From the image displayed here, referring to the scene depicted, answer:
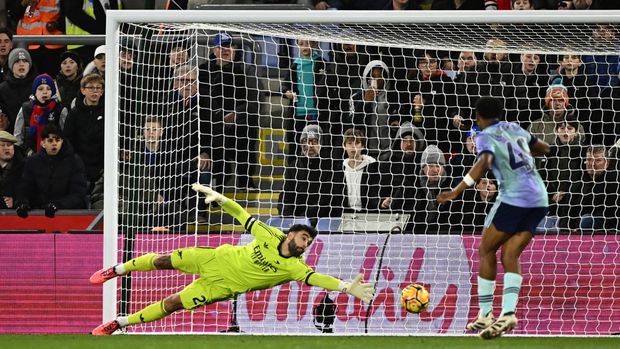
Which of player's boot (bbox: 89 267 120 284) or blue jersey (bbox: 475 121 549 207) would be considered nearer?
blue jersey (bbox: 475 121 549 207)

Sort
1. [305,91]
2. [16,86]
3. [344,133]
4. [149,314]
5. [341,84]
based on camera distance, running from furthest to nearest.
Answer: [16,86], [341,84], [305,91], [344,133], [149,314]

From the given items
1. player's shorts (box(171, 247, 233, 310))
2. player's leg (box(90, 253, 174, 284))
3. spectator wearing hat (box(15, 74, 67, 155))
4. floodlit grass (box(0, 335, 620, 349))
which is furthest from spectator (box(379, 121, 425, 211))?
spectator wearing hat (box(15, 74, 67, 155))

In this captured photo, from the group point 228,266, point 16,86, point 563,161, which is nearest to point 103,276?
point 228,266

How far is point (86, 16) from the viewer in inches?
723

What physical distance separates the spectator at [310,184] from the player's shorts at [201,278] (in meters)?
1.54

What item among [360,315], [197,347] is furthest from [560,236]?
[197,347]

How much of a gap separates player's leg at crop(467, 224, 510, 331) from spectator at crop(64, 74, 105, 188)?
5967 millimetres

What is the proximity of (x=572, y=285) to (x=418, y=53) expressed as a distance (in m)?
3.47

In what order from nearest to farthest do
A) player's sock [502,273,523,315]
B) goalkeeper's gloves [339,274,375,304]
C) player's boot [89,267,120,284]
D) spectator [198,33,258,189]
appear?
1. player's sock [502,273,523,315]
2. goalkeeper's gloves [339,274,375,304]
3. player's boot [89,267,120,284]
4. spectator [198,33,258,189]

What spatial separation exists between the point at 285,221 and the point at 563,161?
320cm

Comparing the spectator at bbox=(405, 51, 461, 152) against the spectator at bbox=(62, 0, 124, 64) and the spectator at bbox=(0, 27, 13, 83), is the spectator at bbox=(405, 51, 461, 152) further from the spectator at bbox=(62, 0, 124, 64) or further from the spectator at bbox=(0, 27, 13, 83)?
the spectator at bbox=(0, 27, 13, 83)

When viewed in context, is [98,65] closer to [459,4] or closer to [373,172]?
[373,172]

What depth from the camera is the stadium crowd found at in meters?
14.6

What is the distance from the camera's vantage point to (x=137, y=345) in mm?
11922
